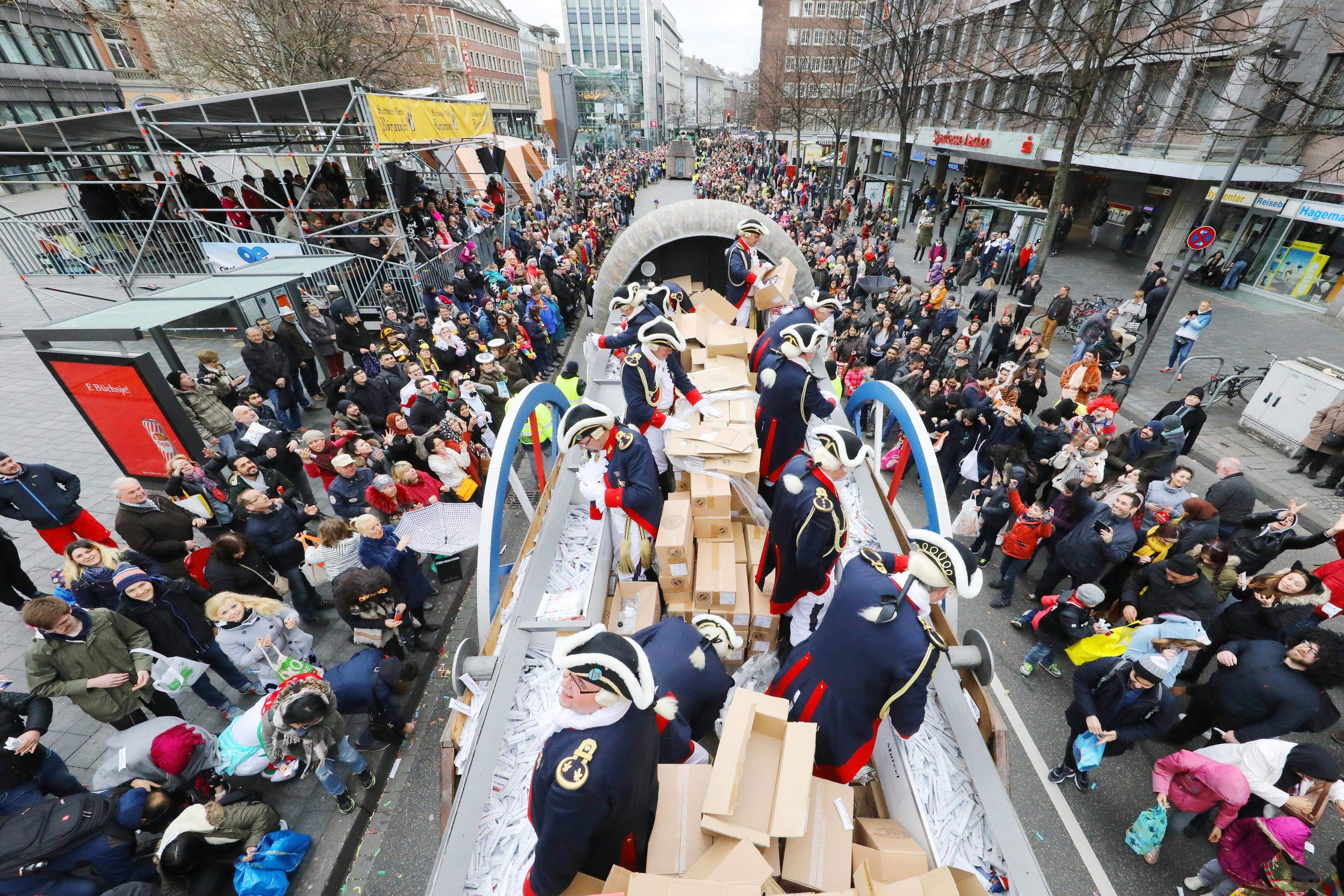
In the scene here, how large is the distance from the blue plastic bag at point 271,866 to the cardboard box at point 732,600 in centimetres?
340

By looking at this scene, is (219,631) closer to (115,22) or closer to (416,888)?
(416,888)

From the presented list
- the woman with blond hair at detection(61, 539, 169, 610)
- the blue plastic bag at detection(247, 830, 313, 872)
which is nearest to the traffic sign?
the blue plastic bag at detection(247, 830, 313, 872)

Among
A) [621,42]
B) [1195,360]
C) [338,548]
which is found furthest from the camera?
[621,42]

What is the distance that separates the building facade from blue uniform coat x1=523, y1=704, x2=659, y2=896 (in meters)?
98.9

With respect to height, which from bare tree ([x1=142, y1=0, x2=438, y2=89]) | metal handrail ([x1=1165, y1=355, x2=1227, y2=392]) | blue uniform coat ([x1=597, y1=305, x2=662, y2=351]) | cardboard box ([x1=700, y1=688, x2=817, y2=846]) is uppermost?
bare tree ([x1=142, y1=0, x2=438, y2=89])

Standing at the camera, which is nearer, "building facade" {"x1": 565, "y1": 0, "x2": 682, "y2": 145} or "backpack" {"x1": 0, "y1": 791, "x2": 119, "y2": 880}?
"backpack" {"x1": 0, "y1": 791, "x2": 119, "y2": 880}

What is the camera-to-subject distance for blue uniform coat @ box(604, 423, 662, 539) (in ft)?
13.4

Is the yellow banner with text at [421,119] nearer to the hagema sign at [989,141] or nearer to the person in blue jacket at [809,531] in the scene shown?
the person in blue jacket at [809,531]

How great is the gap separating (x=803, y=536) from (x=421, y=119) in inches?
521

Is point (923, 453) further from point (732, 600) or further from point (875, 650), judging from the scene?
point (875, 650)

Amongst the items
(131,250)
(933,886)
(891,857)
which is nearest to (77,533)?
(891,857)

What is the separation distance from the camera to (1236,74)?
1484 cm

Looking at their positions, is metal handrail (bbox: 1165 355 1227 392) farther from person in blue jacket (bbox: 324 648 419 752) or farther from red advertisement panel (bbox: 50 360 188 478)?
red advertisement panel (bbox: 50 360 188 478)

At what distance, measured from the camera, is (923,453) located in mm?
4660
